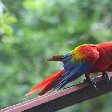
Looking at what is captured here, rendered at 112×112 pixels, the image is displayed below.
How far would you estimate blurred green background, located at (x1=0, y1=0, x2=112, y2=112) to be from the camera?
13.8 ft

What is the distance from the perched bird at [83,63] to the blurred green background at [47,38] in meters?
2.18

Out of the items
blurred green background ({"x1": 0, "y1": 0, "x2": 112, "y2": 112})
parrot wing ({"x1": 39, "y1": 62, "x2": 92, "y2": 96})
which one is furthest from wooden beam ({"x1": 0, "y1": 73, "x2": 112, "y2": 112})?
blurred green background ({"x1": 0, "y1": 0, "x2": 112, "y2": 112})

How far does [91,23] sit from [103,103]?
792 mm

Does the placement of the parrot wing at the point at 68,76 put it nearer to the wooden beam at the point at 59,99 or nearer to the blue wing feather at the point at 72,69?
the blue wing feather at the point at 72,69

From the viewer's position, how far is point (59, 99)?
4.59 ft

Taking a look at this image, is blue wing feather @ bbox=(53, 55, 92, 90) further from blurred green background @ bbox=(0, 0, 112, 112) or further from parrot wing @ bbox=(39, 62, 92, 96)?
blurred green background @ bbox=(0, 0, 112, 112)

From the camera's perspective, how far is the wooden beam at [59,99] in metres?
1.36

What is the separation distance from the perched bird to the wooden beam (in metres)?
0.27

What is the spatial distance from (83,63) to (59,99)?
439 millimetres

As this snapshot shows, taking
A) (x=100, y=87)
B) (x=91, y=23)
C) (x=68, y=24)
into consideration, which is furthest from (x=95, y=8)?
(x=100, y=87)

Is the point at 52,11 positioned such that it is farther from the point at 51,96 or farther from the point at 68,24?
the point at 51,96

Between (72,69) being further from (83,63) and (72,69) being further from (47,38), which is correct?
(47,38)

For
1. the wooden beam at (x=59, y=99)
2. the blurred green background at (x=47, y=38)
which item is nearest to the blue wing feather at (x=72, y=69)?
the wooden beam at (x=59, y=99)

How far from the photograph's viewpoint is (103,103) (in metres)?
4.29
